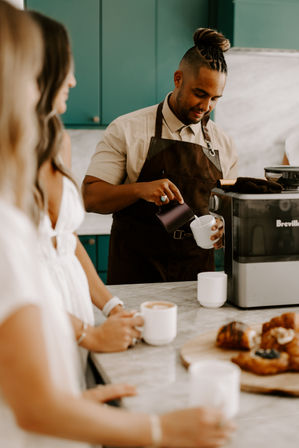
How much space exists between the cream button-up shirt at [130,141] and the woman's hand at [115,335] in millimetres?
1048

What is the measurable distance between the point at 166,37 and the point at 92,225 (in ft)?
4.16

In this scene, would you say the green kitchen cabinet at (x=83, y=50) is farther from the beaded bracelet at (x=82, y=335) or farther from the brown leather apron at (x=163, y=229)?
the beaded bracelet at (x=82, y=335)

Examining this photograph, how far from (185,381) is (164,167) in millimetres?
1334

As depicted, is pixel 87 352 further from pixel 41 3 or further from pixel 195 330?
pixel 41 3

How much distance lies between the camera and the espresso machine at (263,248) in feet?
4.73

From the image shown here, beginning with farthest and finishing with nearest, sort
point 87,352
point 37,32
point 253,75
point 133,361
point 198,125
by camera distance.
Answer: point 253,75 < point 198,125 < point 87,352 < point 133,361 < point 37,32

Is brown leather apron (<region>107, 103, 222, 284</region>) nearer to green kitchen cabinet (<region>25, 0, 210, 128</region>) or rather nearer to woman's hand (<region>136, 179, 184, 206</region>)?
woman's hand (<region>136, 179, 184, 206</region>)

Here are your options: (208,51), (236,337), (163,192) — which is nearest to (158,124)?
(208,51)

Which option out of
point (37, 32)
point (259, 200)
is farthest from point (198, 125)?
point (37, 32)

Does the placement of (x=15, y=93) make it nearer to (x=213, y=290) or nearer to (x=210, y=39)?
(x=213, y=290)

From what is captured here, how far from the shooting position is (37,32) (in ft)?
2.25

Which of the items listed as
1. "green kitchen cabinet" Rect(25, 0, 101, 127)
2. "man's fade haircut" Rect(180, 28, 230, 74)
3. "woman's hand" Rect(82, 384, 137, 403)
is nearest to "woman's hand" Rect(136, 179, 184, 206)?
"man's fade haircut" Rect(180, 28, 230, 74)

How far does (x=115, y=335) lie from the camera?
3.84 ft

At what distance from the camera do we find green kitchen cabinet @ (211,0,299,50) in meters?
3.14
